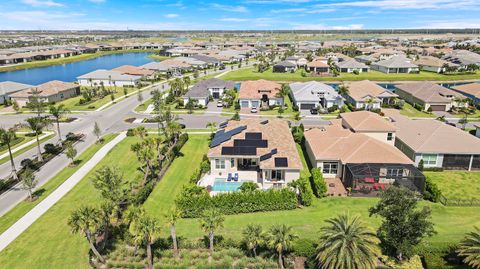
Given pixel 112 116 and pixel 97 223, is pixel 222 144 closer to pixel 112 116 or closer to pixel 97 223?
pixel 97 223

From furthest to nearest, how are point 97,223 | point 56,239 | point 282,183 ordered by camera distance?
point 282,183, point 56,239, point 97,223

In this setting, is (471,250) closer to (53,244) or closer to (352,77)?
(53,244)

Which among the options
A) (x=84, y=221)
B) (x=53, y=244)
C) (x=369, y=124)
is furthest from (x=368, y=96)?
(x=53, y=244)

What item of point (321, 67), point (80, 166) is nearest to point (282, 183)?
point (80, 166)

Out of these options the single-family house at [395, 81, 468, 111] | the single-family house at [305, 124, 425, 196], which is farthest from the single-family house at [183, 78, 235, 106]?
the single-family house at [395, 81, 468, 111]

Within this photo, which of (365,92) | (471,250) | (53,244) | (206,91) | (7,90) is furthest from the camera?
(206,91)

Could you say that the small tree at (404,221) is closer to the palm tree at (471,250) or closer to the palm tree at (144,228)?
the palm tree at (471,250)

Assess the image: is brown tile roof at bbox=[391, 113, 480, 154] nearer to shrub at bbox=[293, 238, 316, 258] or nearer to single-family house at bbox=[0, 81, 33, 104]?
shrub at bbox=[293, 238, 316, 258]
